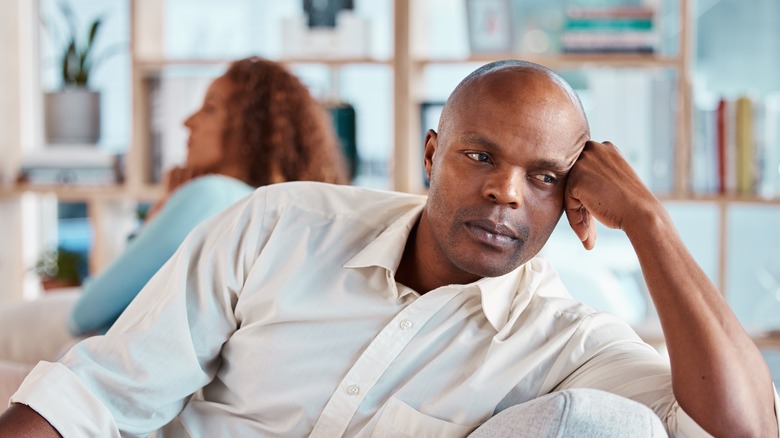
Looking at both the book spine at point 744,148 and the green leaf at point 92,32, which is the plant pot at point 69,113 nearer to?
the green leaf at point 92,32

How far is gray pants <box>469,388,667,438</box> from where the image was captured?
958 millimetres

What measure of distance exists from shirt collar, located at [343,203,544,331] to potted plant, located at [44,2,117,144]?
2.33 metres

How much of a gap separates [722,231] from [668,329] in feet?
6.41

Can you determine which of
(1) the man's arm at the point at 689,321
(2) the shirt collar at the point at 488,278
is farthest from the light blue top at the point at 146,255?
(1) the man's arm at the point at 689,321

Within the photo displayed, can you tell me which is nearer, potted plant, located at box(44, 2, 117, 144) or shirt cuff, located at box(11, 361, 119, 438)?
shirt cuff, located at box(11, 361, 119, 438)

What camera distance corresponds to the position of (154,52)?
3.33 metres

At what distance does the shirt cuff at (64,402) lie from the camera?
1.18 meters

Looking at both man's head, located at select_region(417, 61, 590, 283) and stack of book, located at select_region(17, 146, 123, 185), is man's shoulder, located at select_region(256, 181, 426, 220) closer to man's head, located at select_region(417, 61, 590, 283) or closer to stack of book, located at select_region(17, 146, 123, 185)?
man's head, located at select_region(417, 61, 590, 283)

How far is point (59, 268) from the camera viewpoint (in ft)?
11.3

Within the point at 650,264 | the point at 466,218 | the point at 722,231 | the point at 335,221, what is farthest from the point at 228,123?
the point at 722,231

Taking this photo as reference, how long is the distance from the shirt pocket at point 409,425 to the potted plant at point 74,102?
2515 millimetres

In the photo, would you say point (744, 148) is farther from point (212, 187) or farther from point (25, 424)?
point (25, 424)

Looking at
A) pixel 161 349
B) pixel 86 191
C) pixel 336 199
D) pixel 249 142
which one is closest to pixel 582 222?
pixel 336 199

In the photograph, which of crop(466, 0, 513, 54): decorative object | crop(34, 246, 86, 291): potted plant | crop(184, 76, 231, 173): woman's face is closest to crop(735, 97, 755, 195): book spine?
crop(466, 0, 513, 54): decorative object
